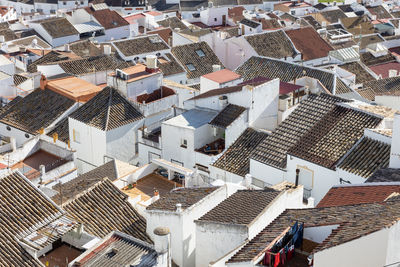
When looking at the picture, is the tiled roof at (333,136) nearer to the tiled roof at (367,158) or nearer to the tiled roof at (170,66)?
the tiled roof at (367,158)

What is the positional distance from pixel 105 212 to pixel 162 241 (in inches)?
231

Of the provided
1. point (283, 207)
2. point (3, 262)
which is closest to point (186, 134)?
point (283, 207)

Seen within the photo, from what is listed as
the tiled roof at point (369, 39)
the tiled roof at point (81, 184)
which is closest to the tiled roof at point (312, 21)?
the tiled roof at point (369, 39)

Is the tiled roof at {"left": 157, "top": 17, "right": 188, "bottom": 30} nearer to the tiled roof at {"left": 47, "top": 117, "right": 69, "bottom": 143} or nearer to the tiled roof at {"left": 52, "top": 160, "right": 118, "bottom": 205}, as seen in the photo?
the tiled roof at {"left": 47, "top": 117, "right": 69, "bottom": 143}

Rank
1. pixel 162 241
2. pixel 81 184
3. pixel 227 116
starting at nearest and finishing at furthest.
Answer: pixel 162 241, pixel 81 184, pixel 227 116

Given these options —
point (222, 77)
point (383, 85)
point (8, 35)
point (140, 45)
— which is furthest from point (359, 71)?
point (8, 35)

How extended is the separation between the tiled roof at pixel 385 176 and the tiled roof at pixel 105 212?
11703 mm

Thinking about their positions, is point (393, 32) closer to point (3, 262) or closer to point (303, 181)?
point (303, 181)

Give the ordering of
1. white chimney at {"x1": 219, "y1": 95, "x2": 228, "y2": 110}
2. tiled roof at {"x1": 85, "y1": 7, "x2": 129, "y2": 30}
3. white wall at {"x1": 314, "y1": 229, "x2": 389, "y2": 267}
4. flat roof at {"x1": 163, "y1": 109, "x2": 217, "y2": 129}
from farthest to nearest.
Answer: tiled roof at {"x1": 85, "y1": 7, "x2": 129, "y2": 30}, white chimney at {"x1": 219, "y1": 95, "x2": 228, "y2": 110}, flat roof at {"x1": 163, "y1": 109, "x2": 217, "y2": 129}, white wall at {"x1": 314, "y1": 229, "x2": 389, "y2": 267}

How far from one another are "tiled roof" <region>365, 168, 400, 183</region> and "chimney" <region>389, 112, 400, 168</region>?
16.0 inches

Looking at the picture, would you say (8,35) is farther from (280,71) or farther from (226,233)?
(226,233)

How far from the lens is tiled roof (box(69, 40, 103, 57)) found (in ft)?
231

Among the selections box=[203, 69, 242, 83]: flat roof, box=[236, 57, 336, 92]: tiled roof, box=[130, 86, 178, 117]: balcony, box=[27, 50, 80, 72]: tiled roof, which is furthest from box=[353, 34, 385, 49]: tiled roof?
box=[130, 86, 178, 117]: balcony

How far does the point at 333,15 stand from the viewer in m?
99.3
